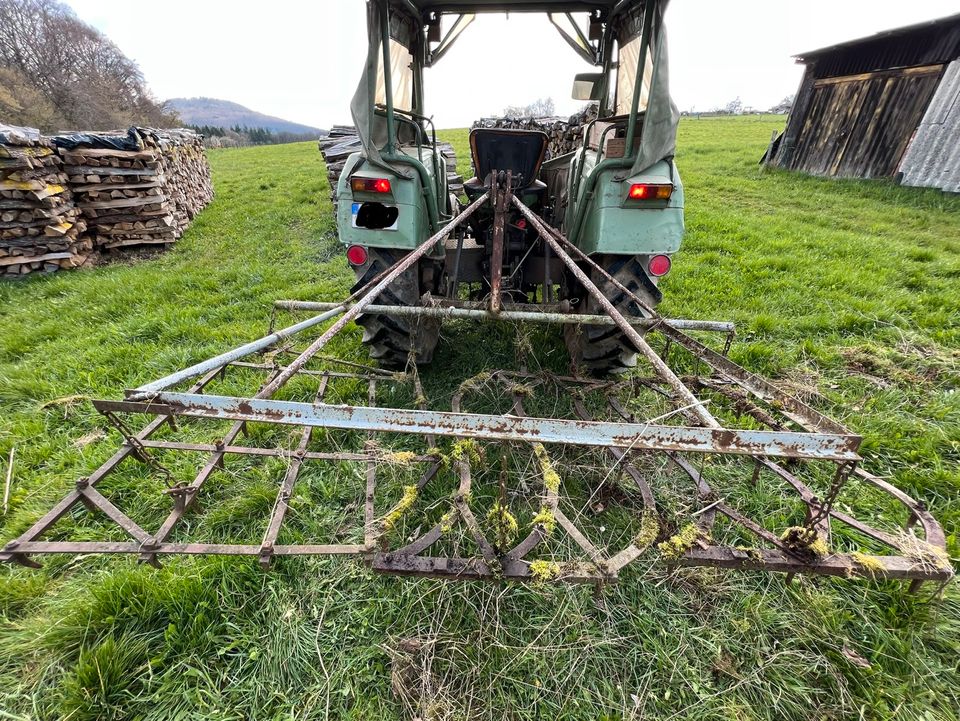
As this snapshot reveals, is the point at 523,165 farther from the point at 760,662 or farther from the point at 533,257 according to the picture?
the point at 760,662

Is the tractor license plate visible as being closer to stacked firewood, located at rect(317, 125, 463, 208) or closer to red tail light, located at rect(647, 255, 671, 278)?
red tail light, located at rect(647, 255, 671, 278)

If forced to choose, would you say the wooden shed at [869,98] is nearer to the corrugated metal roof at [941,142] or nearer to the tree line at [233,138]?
the corrugated metal roof at [941,142]

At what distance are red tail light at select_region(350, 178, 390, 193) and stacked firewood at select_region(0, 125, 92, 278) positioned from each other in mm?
5267

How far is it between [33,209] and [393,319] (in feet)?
18.8

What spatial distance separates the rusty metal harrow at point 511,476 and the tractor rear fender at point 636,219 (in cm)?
37

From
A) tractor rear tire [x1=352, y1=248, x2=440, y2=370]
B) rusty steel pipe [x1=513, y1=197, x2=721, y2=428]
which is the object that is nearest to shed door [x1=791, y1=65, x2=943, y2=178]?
rusty steel pipe [x1=513, y1=197, x2=721, y2=428]

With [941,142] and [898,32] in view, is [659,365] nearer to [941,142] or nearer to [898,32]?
[941,142]

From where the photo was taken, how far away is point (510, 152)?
3250 mm

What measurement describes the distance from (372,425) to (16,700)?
149 centimetres

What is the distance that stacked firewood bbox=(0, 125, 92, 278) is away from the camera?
195 inches

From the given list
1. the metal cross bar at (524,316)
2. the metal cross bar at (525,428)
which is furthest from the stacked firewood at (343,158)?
the metal cross bar at (525,428)

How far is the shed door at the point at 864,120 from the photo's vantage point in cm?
815

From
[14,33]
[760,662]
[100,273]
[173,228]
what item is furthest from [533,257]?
[14,33]

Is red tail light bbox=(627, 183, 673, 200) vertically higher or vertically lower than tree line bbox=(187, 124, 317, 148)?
higher
